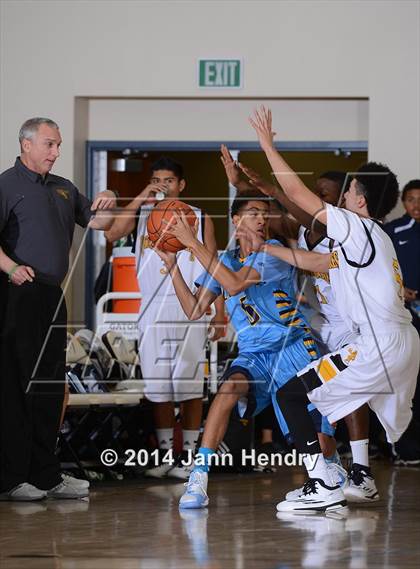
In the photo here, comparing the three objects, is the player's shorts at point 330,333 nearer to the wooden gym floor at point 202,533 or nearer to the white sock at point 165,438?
the wooden gym floor at point 202,533

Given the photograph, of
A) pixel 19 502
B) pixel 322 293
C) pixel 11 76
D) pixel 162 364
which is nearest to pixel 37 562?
pixel 19 502

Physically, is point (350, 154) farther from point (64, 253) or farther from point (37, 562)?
point (37, 562)

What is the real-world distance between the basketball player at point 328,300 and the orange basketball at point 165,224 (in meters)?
0.38

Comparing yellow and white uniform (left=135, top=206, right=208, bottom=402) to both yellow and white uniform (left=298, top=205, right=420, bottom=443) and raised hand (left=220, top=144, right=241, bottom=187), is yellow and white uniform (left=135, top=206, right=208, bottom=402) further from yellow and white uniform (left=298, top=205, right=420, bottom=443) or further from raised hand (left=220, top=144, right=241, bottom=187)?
yellow and white uniform (left=298, top=205, right=420, bottom=443)

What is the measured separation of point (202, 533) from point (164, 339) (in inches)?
98.2

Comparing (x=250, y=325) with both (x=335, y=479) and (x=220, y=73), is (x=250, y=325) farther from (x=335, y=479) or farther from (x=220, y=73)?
(x=220, y=73)

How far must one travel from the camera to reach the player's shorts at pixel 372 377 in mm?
5199

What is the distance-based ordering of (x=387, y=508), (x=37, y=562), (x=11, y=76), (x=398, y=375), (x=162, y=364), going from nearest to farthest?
1. (x=37, y=562)
2. (x=398, y=375)
3. (x=387, y=508)
4. (x=162, y=364)
5. (x=11, y=76)

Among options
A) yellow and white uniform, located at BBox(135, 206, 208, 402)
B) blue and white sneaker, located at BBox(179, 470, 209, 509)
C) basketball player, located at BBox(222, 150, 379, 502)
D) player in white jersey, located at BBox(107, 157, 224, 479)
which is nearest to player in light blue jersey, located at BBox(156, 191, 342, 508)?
blue and white sneaker, located at BBox(179, 470, 209, 509)

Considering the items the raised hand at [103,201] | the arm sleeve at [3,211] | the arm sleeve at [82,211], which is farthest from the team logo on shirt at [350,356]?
the arm sleeve at [3,211]

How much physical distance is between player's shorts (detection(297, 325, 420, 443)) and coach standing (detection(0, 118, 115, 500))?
4.44 feet

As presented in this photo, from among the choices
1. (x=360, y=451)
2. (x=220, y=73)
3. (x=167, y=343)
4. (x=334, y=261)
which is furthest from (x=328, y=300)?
(x=220, y=73)

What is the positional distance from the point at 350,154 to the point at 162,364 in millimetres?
2922

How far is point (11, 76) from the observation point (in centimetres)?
908
